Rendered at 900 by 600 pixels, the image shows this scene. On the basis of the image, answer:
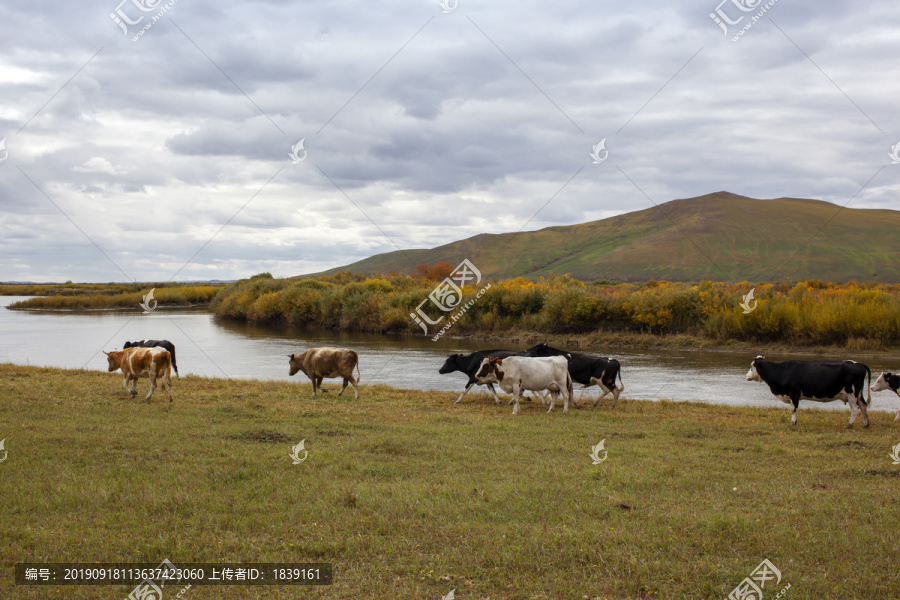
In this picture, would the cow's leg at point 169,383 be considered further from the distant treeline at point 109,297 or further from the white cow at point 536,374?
the distant treeline at point 109,297

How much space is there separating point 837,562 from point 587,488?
2896mm

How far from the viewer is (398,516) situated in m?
6.77

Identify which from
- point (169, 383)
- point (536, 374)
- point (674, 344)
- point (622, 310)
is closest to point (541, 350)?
point (536, 374)

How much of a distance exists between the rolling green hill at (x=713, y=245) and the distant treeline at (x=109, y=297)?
1993 inches

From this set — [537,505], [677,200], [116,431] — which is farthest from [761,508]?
[677,200]

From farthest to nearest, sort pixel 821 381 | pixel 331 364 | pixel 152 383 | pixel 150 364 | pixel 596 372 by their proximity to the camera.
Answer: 1. pixel 331 364
2. pixel 596 372
3. pixel 152 383
4. pixel 150 364
5. pixel 821 381

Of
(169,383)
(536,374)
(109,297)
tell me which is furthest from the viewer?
(109,297)

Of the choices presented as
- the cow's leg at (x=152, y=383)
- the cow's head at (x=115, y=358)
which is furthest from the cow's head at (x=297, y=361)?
the cow's head at (x=115, y=358)

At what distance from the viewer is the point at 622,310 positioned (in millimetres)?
46562

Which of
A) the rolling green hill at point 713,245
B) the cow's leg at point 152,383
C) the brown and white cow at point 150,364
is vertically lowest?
the cow's leg at point 152,383

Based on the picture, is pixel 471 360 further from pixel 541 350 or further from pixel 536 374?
pixel 536 374

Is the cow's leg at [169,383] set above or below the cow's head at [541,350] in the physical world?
below

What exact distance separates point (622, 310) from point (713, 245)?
60134mm

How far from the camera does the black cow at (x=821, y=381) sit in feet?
43.1
